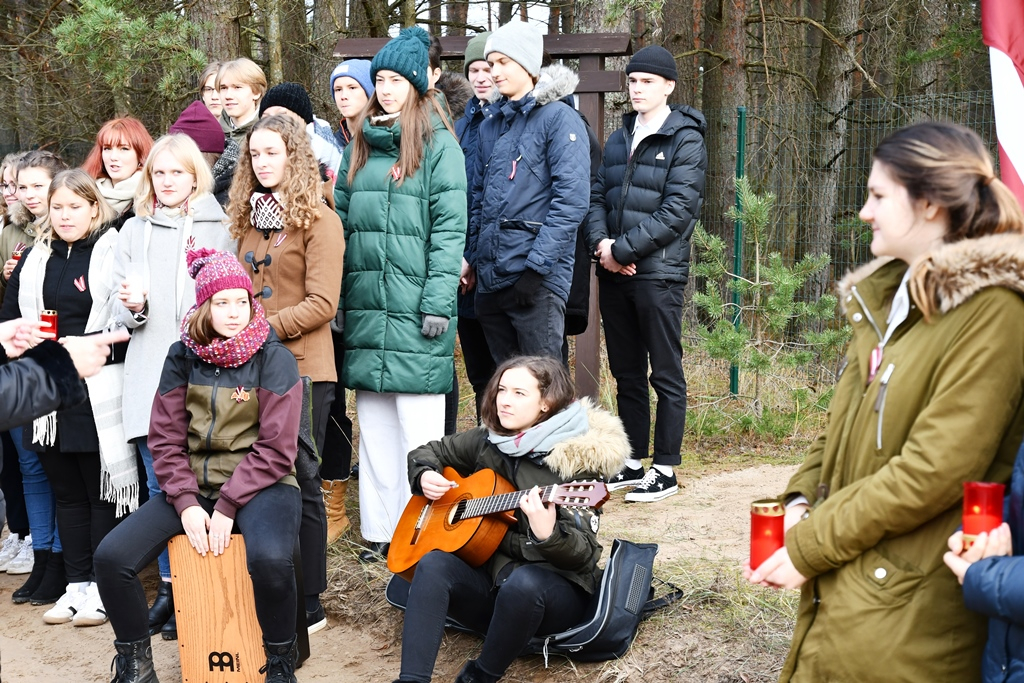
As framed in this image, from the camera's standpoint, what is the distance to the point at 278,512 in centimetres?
386

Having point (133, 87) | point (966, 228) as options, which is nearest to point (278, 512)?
point (966, 228)

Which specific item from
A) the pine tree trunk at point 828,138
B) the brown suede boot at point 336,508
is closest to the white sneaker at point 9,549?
the brown suede boot at point 336,508

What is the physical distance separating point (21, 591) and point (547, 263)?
3.02m

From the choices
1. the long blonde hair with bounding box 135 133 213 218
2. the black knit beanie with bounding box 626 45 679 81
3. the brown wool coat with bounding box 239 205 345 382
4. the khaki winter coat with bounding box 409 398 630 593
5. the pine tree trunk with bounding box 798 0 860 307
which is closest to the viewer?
the khaki winter coat with bounding box 409 398 630 593

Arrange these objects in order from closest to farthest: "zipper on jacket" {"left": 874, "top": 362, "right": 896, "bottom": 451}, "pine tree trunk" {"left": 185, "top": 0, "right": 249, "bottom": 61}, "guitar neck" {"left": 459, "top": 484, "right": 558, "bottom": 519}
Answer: "zipper on jacket" {"left": 874, "top": 362, "right": 896, "bottom": 451}, "guitar neck" {"left": 459, "top": 484, "right": 558, "bottom": 519}, "pine tree trunk" {"left": 185, "top": 0, "right": 249, "bottom": 61}

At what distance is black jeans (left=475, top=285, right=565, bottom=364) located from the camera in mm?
5180

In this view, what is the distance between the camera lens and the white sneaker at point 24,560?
5527 mm

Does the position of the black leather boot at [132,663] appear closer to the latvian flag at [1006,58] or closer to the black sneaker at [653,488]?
the black sneaker at [653,488]

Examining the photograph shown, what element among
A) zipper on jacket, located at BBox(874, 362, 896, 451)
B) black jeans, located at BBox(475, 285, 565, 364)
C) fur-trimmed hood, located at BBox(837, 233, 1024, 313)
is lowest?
black jeans, located at BBox(475, 285, 565, 364)

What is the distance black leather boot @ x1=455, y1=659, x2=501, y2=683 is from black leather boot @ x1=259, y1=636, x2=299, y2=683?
61cm

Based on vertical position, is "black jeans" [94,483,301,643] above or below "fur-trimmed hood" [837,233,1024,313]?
below

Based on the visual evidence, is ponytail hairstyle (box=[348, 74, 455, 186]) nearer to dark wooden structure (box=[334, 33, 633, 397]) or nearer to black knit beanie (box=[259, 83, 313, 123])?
black knit beanie (box=[259, 83, 313, 123])

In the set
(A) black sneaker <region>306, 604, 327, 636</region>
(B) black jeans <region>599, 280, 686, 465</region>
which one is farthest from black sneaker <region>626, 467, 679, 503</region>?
(A) black sneaker <region>306, 604, 327, 636</region>

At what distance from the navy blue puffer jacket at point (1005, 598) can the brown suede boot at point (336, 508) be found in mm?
3721
